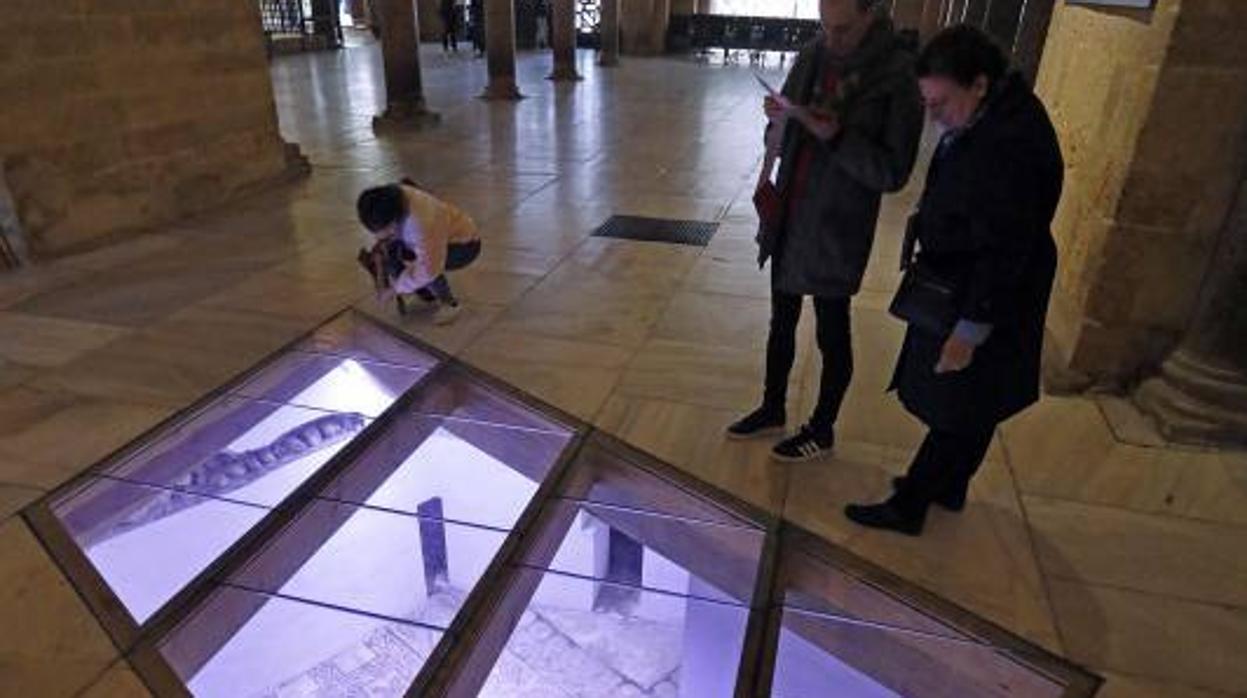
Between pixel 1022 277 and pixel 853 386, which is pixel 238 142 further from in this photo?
pixel 1022 277

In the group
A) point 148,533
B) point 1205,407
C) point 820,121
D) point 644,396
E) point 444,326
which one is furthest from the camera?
point 444,326

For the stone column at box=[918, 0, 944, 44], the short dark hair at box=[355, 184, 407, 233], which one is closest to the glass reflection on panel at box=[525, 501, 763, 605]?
the short dark hair at box=[355, 184, 407, 233]

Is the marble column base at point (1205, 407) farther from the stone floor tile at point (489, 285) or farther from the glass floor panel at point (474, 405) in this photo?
the stone floor tile at point (489, 285)

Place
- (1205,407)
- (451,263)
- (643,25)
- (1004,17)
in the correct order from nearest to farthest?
(1205,407), (451,263), (1004,17), (643,25)

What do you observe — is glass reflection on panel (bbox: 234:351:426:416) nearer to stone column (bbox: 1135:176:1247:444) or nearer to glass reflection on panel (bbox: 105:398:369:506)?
glass reflection on panel (bbox: 105:398:369:506)

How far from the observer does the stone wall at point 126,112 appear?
4098mm

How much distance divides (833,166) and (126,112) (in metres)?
4.18

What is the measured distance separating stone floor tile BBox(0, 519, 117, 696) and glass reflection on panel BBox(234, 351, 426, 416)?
97 cm

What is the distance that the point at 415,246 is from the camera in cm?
346

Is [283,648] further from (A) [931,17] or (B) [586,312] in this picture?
(A) [931,17]

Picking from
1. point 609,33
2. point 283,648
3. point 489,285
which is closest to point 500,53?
point 609,33

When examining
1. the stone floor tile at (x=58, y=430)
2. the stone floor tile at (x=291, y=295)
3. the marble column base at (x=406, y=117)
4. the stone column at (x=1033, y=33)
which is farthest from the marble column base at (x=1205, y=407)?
the marble column base at (x=406, y=117)

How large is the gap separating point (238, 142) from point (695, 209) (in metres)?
3.01

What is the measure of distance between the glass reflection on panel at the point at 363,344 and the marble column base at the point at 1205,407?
8.61ft
